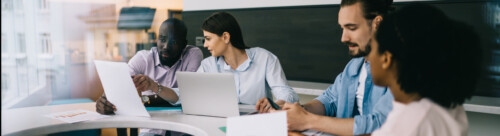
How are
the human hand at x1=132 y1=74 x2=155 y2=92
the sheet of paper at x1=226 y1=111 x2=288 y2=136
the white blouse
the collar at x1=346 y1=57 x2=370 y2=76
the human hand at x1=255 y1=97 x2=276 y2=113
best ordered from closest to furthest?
the white blouse < the sheet of paper at x1=226 y1=111 x2=288 y2=136 < the human hand at x1=255 y1=97 x2=276 y2=113 < the collar at x1=346 y1=57 x2=370 y2=76 < the human hand at x1=132 y1=74 x2=155 y2=92

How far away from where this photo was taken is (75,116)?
181 cm

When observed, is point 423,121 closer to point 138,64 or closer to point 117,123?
point 117,123

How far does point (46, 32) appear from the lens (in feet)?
15.1

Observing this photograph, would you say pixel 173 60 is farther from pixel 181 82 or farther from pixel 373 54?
pixel 373 54

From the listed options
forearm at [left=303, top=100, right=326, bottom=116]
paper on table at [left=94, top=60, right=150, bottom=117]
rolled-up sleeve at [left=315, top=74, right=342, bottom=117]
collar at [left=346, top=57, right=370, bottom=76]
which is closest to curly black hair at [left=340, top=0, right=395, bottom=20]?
collar at [left=346, top=57, right=370, bottom=76]

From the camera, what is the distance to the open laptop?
1.58 metres

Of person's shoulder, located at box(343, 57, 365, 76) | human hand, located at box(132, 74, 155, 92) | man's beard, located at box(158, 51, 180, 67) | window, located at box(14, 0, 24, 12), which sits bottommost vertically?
human hand, located at box(132, 74, 155, 92)

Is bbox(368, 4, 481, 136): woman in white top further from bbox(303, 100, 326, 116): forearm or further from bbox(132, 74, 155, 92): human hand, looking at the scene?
bbox(132, 74, 155, 92): human hand

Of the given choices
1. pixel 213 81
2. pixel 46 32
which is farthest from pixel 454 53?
pixel 46 32

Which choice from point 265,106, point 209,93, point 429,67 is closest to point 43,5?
point 209,93

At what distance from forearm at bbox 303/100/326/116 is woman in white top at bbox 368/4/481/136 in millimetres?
847

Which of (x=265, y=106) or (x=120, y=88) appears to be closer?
(x=265, y=106)

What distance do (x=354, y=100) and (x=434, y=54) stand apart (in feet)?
2.95

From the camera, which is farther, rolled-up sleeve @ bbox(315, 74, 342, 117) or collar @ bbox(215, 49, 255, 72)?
collar @ bbox(215, 49, 255, 72)
